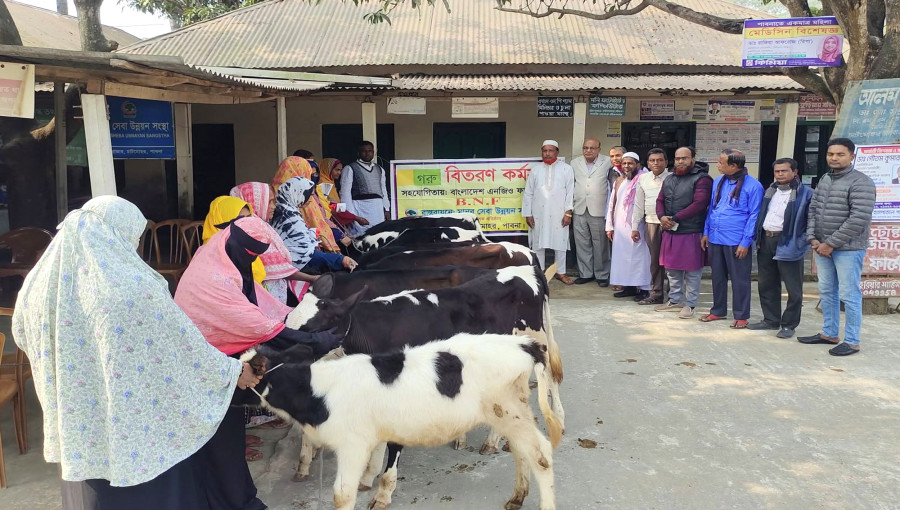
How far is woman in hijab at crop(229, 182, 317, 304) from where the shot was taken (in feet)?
15.0

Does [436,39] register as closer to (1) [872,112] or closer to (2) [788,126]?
(2) [788,126]

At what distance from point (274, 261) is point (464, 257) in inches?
85.0

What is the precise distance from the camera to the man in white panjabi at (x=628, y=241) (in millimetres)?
8508

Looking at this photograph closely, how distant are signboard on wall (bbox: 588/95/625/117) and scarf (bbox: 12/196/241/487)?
7.83 m

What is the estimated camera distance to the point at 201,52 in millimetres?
10430

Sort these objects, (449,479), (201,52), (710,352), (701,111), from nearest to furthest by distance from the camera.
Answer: (449,479)
(710,352)
(201,52)
(701,111)

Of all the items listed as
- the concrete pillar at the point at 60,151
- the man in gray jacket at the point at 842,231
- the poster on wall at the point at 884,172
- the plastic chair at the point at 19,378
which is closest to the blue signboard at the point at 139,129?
the concrete pillar at the point at 60,151

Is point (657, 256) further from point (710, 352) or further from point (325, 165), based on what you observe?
point (325, 165)

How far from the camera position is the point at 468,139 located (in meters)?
11.8

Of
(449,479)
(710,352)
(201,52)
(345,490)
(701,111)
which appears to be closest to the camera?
(345,490)

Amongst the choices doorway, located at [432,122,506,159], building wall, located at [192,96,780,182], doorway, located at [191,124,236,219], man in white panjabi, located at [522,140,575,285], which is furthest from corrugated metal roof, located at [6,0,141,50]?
man in white panjabi, located at [522,140,575,285]

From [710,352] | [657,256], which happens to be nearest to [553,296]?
[657,256]

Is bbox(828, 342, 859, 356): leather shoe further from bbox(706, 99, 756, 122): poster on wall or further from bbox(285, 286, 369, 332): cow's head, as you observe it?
bbox(706, 99, 756, 122): poster on wall

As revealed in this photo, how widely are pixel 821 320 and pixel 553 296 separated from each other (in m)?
3.06
